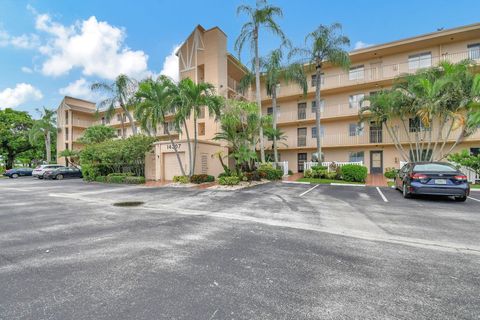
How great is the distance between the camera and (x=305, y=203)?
8930 mm

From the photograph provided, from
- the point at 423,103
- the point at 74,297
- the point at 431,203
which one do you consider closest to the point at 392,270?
the point at 74,297

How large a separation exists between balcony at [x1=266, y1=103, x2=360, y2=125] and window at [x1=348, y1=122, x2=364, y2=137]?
4.68 feet

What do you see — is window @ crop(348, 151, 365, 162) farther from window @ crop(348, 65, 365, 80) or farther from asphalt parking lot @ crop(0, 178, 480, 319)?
asphalt parking lot @ crop(0, 178, 480, 319)

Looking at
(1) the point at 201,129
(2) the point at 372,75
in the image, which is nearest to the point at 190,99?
(1) the point at 201,129

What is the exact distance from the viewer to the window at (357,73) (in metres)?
21.8

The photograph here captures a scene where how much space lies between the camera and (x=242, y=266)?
11.7ft

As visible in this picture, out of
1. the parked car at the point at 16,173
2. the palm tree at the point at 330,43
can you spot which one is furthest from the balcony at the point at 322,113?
the parked car at the point at 16,173

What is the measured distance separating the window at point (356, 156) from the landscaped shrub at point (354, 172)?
6.07m

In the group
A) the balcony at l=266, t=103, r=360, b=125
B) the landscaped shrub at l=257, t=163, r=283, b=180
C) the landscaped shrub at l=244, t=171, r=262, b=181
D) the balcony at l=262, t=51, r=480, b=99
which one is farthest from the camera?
the balcony at l=266, t=103, r=360, b=125

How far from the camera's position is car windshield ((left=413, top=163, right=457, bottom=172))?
884 centimetres

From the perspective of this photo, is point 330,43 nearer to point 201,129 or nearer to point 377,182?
point 377,182

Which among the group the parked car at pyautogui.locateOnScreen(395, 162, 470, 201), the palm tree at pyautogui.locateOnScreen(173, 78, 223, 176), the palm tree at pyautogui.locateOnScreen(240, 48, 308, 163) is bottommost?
the parked car at pyautogui.locateOnScreen(395, 162, 470, 201)

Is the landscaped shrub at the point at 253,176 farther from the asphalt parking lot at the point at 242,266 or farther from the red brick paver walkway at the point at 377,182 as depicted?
the asphalt parking lot at the point at 242,266

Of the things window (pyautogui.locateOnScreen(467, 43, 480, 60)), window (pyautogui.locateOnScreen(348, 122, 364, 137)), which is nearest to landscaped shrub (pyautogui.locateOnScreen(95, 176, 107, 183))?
window (pyautogui.locateOnScreen(348, 122, 364, 137))
